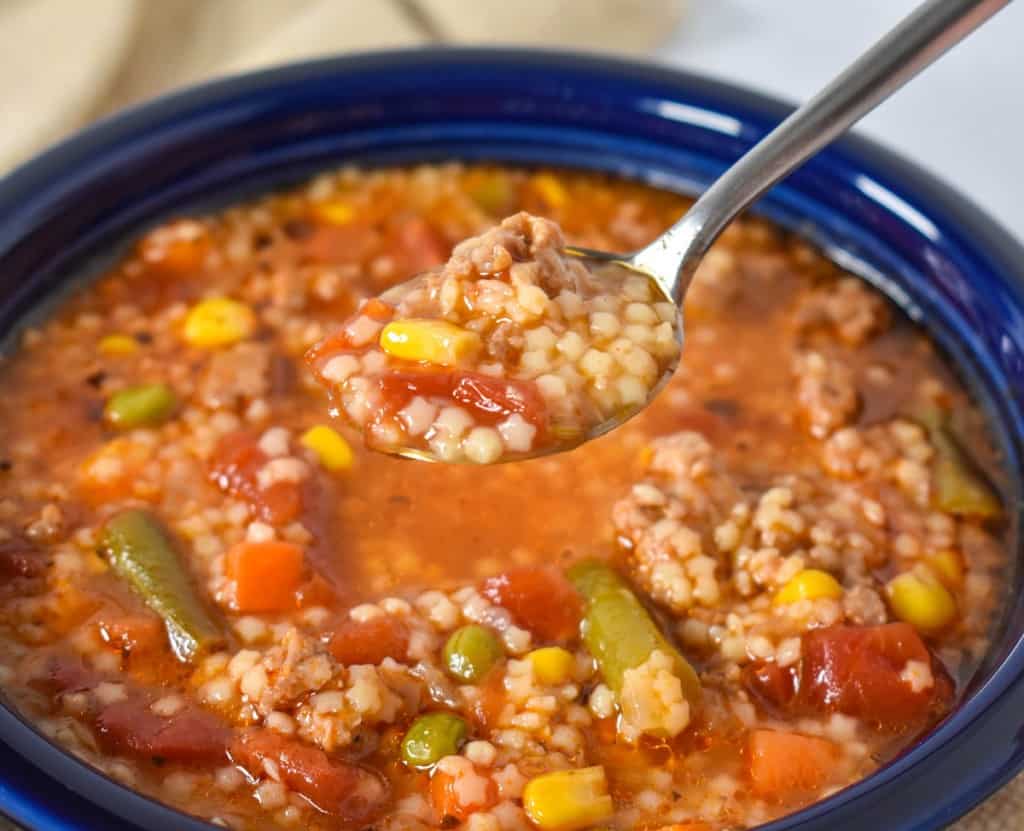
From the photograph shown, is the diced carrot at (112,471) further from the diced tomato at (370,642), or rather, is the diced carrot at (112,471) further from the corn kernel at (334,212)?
the corn kernel at (334,212)

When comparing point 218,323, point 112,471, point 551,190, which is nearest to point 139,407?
point 112,471

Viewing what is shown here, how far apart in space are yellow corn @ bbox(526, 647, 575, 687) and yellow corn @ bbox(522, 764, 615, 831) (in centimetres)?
25

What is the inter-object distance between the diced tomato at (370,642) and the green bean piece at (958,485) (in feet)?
4.38

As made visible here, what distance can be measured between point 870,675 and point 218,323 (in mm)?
1879

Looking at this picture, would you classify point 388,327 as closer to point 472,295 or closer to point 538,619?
point 472,295

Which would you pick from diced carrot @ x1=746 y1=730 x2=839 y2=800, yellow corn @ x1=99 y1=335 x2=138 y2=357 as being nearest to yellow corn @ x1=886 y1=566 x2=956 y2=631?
diced carrot @ x1=746 y1=730 x2=839 y2=800

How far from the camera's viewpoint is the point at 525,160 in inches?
176

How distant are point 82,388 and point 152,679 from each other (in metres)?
0.95

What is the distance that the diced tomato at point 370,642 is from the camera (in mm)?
3156

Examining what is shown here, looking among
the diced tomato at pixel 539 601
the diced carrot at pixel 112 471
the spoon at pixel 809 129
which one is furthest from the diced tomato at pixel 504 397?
the diced carrot at pixel 112 471

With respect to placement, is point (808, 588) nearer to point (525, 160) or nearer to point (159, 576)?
point (159, 576)

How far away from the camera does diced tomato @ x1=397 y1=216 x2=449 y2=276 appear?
13.7 ft

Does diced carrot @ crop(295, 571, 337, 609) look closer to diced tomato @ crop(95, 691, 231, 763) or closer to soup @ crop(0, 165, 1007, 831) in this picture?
soup @ crop(0, 165, 1007, 831)

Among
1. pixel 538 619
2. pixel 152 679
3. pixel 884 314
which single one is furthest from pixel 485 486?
pixel 884 314
